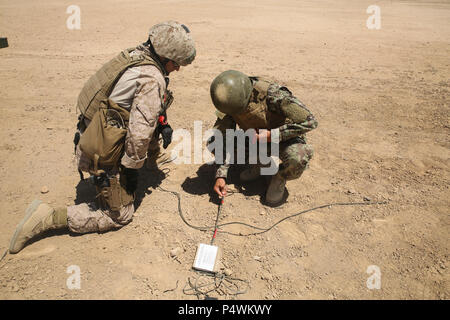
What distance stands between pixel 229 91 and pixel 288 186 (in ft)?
4.81

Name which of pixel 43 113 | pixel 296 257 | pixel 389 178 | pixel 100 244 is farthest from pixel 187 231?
pixel 43 113

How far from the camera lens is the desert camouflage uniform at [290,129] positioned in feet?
10.2

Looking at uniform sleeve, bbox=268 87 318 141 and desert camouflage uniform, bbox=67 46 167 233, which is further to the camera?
uniform sleeve, bbox=268 87 318 141

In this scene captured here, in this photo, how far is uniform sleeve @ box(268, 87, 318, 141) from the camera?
A: 122 inches

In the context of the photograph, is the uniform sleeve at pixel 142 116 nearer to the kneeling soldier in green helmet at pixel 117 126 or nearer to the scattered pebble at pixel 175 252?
the kneeling soldier in green helmet at pixel 117 126

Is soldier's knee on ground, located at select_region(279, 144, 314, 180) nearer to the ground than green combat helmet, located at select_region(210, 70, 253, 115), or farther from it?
nearer to the ground

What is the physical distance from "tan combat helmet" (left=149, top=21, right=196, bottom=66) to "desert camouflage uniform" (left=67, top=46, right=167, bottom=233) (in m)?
0.17

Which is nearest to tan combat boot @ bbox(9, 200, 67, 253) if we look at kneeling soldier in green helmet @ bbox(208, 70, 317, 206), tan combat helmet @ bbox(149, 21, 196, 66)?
kneeling soldier in green helmet @ bbox(208, 70, 317, 206)

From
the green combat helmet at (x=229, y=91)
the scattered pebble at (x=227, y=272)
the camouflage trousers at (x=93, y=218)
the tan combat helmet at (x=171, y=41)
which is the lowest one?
the scattered pebble at (x=227, y=272)

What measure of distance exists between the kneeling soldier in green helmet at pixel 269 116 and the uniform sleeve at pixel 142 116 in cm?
52

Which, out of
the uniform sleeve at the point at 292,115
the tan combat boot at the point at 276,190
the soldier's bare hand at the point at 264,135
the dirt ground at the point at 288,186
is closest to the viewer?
the dirt ground at the point at 288,186

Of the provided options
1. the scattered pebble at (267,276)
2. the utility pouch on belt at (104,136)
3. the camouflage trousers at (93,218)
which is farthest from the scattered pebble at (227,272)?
the utility pouch on belt at (104,136)

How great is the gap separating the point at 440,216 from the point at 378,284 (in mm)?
1173

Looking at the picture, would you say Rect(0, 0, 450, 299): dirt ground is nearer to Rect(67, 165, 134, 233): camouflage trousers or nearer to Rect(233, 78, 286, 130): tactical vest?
Rect(67, 165, 134, 233): camouflage trousers
